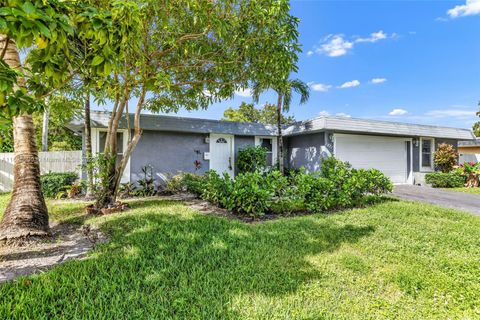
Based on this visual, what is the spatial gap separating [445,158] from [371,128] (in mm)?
4996

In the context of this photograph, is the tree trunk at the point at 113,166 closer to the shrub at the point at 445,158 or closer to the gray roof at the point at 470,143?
the shrub at the point at 445,158

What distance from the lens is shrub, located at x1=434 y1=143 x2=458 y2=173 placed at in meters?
12.6

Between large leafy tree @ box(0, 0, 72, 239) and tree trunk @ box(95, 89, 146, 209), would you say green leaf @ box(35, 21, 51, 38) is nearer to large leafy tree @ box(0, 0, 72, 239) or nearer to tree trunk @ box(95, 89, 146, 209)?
large leafy tree @ box(0, 0, 72, 239)

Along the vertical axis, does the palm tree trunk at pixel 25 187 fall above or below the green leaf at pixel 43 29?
below

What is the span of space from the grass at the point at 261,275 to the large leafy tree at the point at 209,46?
2.49 meters

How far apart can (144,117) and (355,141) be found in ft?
30.6

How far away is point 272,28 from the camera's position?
5066 mm

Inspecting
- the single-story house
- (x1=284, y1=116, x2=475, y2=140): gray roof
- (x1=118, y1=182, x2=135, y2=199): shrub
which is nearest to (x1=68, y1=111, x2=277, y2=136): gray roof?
the single-story house

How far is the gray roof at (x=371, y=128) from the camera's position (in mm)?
10266

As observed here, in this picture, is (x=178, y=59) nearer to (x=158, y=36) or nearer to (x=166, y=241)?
(x=158, y=36)

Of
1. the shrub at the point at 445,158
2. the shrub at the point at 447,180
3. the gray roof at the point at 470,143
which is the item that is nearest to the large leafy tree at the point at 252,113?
the gray roof at the point at 470,143

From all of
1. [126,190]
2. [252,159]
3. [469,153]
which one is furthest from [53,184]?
[469,153]

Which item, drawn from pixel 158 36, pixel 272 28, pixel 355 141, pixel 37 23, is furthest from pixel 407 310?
pixel 355 141

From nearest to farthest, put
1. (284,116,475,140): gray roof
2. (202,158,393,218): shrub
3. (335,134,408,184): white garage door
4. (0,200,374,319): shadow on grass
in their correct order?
1. (0,200,374,319): shadow on grass
2. (202,158,393,218): shrub
3. (284,116,475,140): gray roof
4. (335,134,408,184): white garage door
